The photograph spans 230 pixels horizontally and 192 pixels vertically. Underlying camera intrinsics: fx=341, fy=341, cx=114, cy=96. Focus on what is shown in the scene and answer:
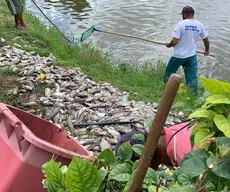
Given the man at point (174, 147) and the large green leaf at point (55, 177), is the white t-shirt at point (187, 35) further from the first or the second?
the large green leaf at point (55, 177)

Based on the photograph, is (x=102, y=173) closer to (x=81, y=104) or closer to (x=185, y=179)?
(x=185, y=179)

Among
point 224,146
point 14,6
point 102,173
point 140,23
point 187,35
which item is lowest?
point 140,23

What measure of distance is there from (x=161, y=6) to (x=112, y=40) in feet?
13.3

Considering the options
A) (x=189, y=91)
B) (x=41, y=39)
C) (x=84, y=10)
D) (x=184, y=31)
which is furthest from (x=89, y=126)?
(x=84, y=10)

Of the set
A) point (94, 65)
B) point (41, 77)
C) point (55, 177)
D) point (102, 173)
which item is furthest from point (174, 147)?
point (94, 65)

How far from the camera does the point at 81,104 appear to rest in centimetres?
491

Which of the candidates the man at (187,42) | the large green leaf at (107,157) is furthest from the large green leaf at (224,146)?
the man at (187,42)

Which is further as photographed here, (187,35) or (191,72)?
(191,72)

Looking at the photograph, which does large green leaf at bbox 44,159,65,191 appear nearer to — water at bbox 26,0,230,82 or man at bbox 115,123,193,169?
man at bbox 115,123,193,169

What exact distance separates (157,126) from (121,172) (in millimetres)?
420

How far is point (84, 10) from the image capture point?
13.1m

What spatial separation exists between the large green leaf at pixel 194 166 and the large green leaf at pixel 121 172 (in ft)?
1.04

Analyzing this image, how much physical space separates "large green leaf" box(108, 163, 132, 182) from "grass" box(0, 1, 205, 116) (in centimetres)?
402

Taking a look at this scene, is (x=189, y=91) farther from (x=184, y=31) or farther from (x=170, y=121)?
(x=170, y=121)
